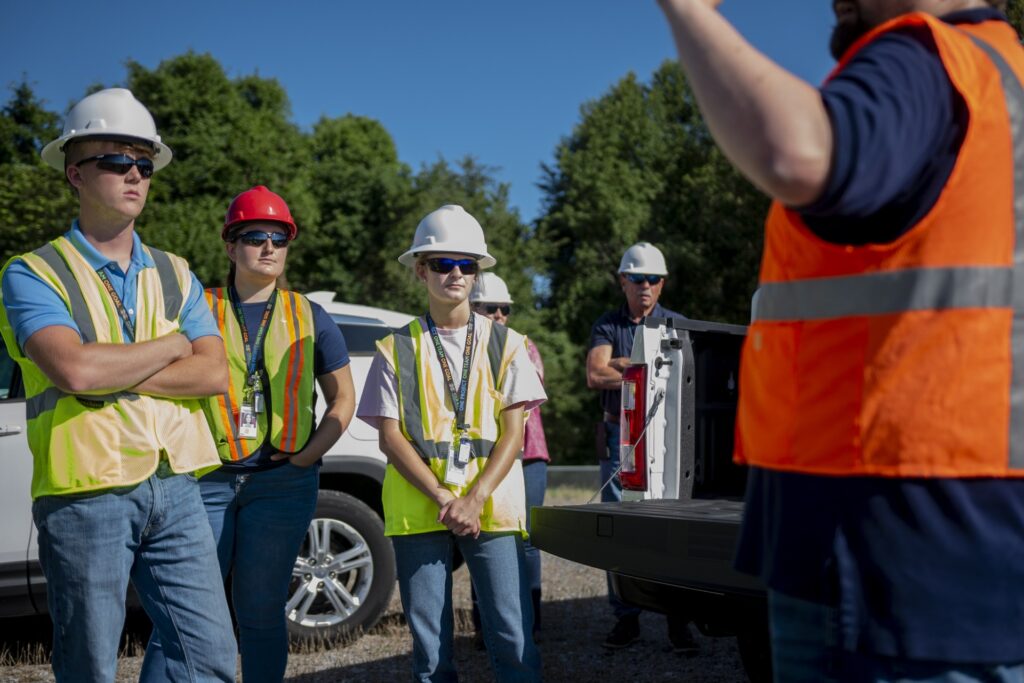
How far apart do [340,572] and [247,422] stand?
2.26 metres

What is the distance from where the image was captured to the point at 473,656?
19.2 feet

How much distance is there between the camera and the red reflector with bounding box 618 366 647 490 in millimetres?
4410

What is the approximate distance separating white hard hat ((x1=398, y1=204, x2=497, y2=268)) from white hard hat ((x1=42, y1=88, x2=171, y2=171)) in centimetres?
114

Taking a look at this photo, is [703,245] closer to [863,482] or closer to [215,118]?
[215,118]

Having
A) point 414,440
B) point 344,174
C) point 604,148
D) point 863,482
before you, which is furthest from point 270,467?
point 604,148

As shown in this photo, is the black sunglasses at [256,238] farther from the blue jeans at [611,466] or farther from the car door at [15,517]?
→ the blue jeans at [611,466]

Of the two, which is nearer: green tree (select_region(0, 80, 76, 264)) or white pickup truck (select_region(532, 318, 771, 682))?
white pickup truck (select_region(532, 318, 771, 682))

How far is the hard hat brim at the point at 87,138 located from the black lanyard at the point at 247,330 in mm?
875

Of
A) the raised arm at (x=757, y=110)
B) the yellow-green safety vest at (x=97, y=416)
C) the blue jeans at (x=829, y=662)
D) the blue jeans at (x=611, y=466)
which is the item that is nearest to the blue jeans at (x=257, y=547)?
the yellow-green safety vest at (x=97, y=416)

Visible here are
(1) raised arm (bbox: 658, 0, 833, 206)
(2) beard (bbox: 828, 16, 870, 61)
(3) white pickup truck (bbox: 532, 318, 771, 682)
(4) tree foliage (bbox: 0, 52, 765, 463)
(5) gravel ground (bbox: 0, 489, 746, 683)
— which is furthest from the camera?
(4) tree foliage (bbox: 0, 52, 765, 463)

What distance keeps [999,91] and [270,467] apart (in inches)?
122

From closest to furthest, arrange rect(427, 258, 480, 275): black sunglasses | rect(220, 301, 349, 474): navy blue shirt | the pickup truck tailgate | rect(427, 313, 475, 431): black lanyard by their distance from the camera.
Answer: the pickup truck tailgate → rect(427, 313, 475, 431): black lanyard → rect(427, 258, 480, 275): black sunglasses → rect(220, 301, 349, 474): navy blue shirt

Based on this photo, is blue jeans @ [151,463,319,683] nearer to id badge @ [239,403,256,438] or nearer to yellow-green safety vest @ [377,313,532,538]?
id badge @ [239,403,256,438]

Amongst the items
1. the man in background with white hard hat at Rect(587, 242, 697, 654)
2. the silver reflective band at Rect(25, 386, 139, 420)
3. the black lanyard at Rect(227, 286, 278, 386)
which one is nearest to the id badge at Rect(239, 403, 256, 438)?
the black lanyard at Rect(227, 286, 278, 386)
